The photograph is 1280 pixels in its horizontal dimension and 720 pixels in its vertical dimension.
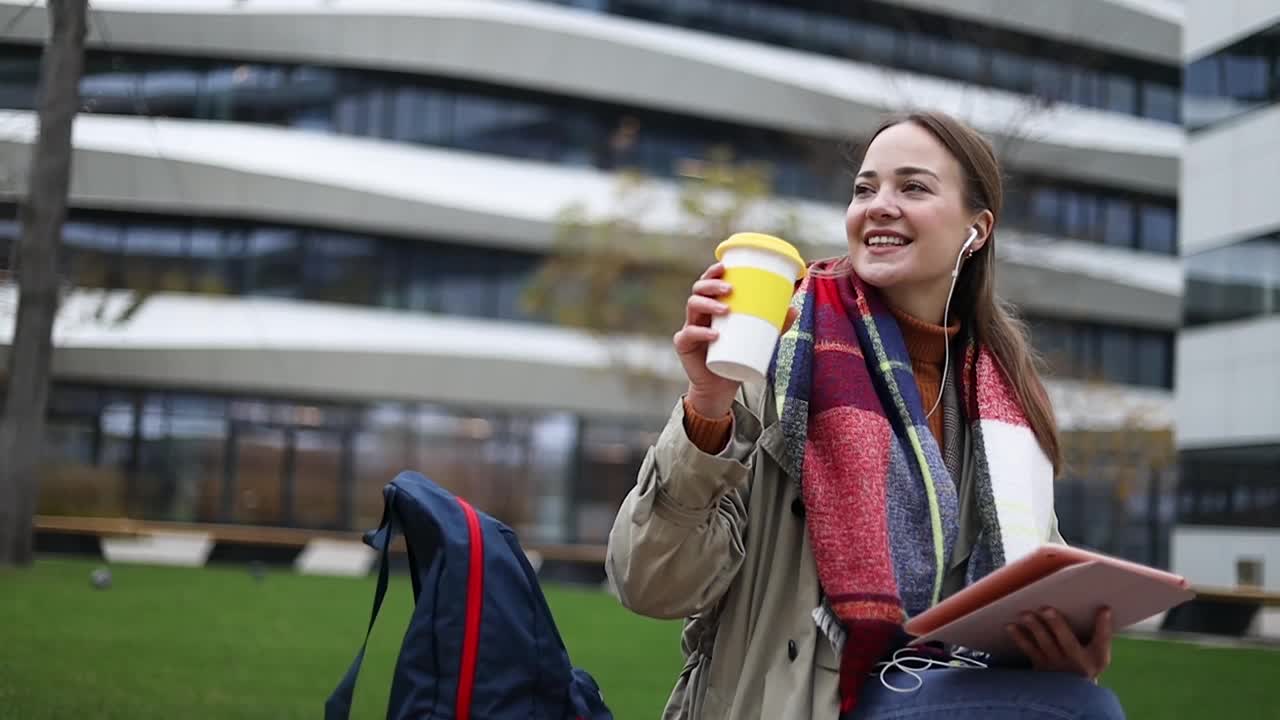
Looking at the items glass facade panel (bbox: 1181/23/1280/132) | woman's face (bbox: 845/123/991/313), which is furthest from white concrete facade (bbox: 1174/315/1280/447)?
woman's face (bbox: 845/123/991/313)

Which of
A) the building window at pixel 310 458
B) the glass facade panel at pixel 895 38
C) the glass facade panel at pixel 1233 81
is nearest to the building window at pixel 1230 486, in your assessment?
the glass facade panel at pixel 1233 81

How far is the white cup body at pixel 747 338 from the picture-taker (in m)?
1.92

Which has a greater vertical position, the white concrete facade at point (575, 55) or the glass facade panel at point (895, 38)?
the glass facade panel at point (895, 38)

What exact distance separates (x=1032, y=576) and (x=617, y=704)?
5.49 metres

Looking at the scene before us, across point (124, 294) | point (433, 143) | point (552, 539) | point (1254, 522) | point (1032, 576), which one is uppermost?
point (433, 143)

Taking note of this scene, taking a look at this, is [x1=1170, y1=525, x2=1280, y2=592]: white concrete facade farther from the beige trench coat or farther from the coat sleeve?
the coat sleeve

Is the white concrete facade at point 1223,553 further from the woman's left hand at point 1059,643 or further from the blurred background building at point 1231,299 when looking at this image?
the woman's left hand at point 1059,643

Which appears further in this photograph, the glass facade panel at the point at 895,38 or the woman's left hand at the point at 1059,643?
the glass facade panel at the point at 895,38

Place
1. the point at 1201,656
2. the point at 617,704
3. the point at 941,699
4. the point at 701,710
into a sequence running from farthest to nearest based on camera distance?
the point at 1201,656, the point at 617,704, the point at 701,710, the point at 941,699

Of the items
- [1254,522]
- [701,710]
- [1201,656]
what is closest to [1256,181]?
[1254,522]

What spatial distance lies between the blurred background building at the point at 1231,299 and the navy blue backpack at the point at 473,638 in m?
16.8

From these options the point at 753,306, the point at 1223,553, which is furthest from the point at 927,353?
the point at 1223,553

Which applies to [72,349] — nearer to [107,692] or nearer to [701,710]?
[107,692]

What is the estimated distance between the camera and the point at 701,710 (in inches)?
93.7
